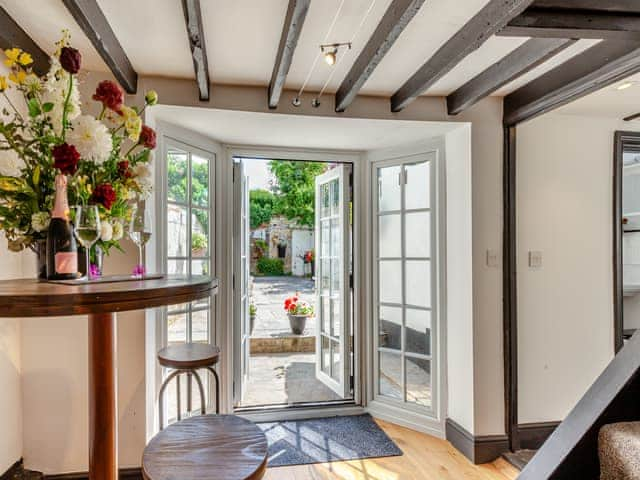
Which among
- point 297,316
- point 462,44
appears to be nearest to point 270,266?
point 297,316

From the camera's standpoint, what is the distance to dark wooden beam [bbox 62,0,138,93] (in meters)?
1.41

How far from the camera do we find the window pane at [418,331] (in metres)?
2.85

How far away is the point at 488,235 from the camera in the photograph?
2461 mm

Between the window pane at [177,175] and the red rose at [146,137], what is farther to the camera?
the window pane at [177,175]

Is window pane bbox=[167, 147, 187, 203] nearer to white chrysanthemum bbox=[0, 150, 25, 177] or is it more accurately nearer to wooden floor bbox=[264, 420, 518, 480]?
white chrysanthemum bbox=[0, 150, 25, 177]

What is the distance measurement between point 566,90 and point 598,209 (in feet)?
3.46

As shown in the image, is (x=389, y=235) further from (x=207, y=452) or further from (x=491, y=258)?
(x=207, y=452)

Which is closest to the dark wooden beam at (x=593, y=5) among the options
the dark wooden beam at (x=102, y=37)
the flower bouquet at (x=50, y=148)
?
the flower bouquet at (x=50, y=148)

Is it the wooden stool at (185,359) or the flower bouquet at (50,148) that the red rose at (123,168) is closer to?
the flower bouquet at (50,148)

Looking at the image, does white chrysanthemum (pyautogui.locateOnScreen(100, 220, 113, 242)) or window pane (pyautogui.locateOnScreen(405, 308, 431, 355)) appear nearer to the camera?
white chrysanthemum (pyautogui.locateOnScreen(100, 220, 113, 242))

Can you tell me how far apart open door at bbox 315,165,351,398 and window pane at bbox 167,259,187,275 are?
1.24 m

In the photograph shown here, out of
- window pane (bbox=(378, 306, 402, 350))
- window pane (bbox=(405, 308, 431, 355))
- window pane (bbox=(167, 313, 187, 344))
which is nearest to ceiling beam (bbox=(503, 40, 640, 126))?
window pane (bbox=(405, 308, 431, 355))

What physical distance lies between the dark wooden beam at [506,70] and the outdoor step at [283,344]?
3537mm

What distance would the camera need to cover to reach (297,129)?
102 inches
